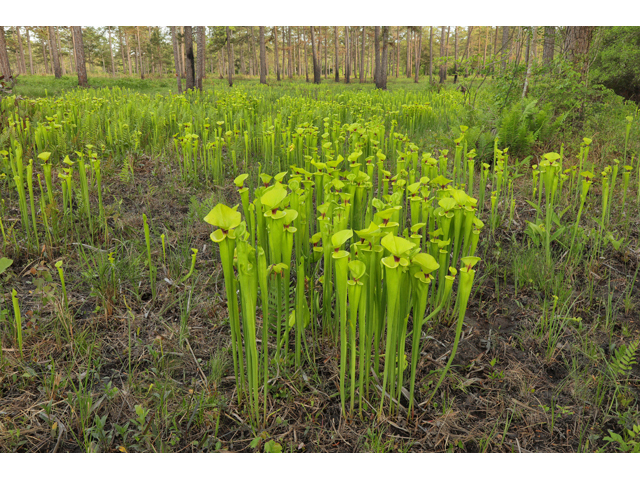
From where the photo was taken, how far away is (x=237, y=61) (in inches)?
1917

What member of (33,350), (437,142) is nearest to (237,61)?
(437,142)

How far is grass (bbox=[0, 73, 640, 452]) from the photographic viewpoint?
4.48 feet

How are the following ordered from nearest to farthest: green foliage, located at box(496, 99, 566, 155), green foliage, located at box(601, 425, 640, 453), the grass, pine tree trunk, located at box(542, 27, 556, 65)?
1. green foliage, located at box(601, 425, 640, 453)
2. the grass
3. green foliage, located at box(496, 99, 566, 155)
4. pine tree trunk, located at box(542, 27, 556, 65)

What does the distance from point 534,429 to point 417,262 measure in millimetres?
866

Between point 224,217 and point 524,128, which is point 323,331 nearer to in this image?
point 224,217

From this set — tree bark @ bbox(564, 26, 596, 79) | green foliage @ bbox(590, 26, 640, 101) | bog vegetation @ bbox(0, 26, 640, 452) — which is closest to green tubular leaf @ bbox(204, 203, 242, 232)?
bog vegetation @ bbox(0, 26, 640, 452)

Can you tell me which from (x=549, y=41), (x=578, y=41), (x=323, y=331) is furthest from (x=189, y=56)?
(x=323, y=331)

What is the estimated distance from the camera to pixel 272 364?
1.64 meters

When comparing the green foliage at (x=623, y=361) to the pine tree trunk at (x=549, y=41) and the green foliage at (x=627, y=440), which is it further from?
the pine tree trunk at (x=549, y=41)

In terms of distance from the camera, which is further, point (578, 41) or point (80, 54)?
point (80, 54)

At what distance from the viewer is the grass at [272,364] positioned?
1.37 meters

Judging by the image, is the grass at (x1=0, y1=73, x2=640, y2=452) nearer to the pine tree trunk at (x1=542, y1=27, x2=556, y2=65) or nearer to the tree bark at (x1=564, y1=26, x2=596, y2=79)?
the pine tree trunk at (x1=542, y1=27, x2=556, y2=65)

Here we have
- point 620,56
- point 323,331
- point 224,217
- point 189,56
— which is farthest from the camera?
point 189,56

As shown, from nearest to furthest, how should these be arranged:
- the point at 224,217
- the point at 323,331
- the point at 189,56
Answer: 1. the point at 224,217
2. the point at 323,331
3. the point at 189,56
